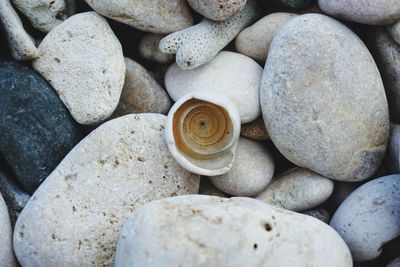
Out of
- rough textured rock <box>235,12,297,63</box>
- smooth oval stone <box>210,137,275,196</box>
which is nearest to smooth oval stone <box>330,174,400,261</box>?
smooth oval stone <box>210,137,275,196</box>

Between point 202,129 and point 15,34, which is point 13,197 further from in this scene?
point 202,129

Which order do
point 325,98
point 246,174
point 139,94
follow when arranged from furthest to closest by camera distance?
point 139,94 → point 246,174 → point 325,98

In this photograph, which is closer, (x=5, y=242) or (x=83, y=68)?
(x=5, y=242)

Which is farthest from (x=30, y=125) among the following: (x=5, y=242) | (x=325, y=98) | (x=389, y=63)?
(x=389, y=63)

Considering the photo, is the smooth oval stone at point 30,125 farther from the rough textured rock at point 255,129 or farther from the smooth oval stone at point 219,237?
the rough textured rock at point 255,129

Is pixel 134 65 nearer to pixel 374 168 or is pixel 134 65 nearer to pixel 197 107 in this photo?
pixel 197 107

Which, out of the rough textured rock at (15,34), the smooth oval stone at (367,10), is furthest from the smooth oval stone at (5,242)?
the smooth oval stone at (367,10)

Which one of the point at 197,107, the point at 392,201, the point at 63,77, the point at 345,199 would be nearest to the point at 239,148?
the point at 197,107

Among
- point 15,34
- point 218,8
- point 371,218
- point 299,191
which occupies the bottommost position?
point 299,191
